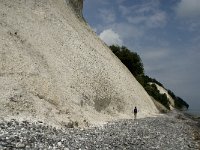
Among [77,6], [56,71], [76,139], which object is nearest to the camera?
[76,139]

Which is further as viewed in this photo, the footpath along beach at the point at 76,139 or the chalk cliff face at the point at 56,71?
the chalk cliff face at the point at 56,71

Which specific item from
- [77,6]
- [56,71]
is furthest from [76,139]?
[77,6]

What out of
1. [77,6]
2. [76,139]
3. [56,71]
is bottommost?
[76,139]

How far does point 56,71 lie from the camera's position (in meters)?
43.2

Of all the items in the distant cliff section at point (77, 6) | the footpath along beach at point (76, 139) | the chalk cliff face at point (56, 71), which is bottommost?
the footpath along beach at point (76, 139)

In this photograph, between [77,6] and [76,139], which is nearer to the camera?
[76,139]

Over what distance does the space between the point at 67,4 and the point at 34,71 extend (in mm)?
29938

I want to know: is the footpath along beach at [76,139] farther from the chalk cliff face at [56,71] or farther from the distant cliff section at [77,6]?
the distant cliff section at [77,6]

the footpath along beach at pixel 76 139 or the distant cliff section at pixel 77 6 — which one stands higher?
the distant cliff section at pixel 77 6

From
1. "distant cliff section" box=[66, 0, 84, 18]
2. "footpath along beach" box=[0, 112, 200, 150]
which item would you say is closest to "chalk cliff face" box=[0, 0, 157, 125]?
"distant cliff section" box=[66, 0, 84, 18]

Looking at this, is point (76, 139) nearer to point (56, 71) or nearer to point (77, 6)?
point (56, 71)

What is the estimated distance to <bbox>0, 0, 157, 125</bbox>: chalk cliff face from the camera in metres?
34.3

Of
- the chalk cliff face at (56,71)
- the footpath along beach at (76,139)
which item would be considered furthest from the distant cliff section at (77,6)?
the footpath along beach at (76,139)

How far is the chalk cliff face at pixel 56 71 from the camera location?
34.3 m
